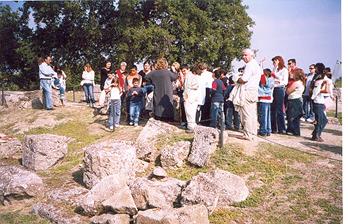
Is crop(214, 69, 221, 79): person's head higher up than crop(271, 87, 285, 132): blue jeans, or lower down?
higher up

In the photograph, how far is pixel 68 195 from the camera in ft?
18.6

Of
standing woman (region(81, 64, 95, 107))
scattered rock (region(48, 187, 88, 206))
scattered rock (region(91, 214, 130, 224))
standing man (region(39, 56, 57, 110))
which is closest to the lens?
scattered rock (region(91, 214, 130, 224))

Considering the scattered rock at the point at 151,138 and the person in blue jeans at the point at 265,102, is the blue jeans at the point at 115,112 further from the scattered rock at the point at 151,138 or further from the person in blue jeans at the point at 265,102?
the person in blue jeans at the point at 265,102

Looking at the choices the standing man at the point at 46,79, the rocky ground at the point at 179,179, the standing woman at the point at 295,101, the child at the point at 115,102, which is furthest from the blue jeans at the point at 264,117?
the standing man at the point at 46,79

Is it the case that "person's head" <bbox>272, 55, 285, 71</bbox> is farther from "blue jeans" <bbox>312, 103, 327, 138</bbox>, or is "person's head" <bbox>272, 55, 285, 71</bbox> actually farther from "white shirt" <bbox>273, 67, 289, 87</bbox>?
"blue jeans" <bbox>312, 103, 327, 138</bbox>

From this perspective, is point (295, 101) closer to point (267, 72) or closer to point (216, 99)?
point (267, 72)

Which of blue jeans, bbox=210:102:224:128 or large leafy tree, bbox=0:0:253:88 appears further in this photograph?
large leafy tree, bbox=0:0:253:88

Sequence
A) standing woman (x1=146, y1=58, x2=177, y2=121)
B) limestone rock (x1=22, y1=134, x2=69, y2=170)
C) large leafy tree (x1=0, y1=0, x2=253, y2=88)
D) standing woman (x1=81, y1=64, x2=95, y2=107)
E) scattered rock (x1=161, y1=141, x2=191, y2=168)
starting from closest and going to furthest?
scattered rock (x1=161, y1=141, x2=191, y2=168), limestone rock (x1=22, y1=134, x2=69, y2=170), standing woman (x1=146, y1=58, x2=177, y2=121), standing woman (x1=81, y1=64, x2=95, y2=107), large leafy tree (x1=0, y1=0, x2=253, y2=88)

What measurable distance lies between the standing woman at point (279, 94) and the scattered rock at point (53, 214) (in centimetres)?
416

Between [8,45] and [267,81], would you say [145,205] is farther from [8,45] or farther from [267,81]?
[8,45]

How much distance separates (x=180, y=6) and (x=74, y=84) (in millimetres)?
4068

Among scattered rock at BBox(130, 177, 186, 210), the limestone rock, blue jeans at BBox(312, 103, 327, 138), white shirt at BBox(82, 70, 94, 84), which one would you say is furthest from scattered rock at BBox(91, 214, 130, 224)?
white shirt at BBox(82, 70, 94, 84)

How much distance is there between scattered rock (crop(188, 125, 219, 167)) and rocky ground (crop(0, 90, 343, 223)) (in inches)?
0.6

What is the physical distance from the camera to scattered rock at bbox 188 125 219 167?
245 inches
